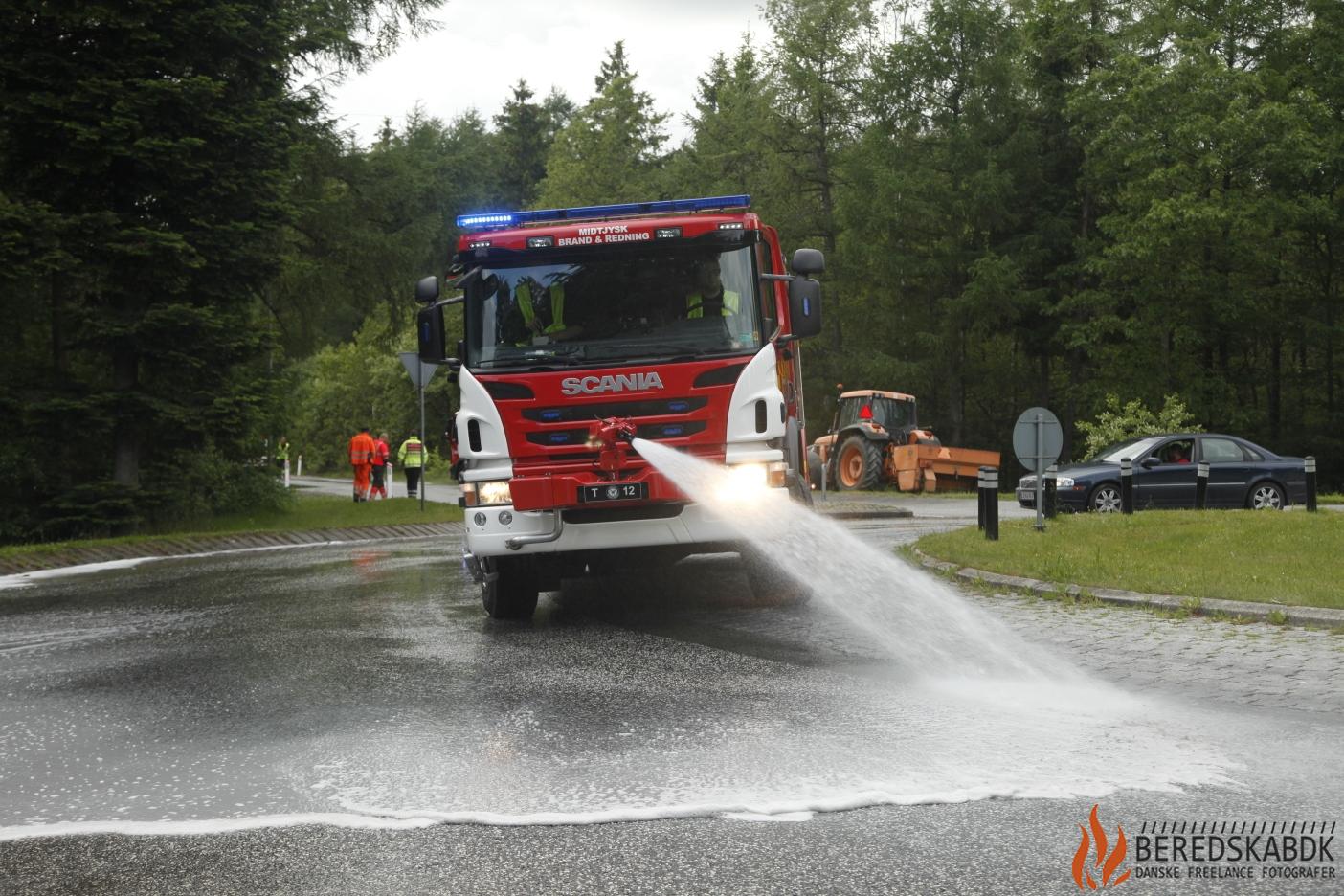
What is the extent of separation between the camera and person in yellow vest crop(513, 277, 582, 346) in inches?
396

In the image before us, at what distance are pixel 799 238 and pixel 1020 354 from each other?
9.33 m

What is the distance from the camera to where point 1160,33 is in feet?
143

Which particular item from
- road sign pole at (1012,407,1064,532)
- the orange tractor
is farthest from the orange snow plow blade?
road sign pole at (1012,407,1064,532)

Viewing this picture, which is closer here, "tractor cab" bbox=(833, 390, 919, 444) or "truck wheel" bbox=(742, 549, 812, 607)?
"truck wheel" bbox=(742, 549, 812, 607)

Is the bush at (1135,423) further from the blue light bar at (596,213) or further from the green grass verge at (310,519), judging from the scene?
the blue light bar at (596,213)

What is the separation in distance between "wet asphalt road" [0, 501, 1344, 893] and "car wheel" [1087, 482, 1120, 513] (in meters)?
13.7

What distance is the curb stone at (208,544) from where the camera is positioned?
54.9ft

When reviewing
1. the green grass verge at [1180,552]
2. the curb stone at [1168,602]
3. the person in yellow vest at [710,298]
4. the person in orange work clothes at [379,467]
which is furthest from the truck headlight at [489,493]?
the person in orange work clothes at [379,467]

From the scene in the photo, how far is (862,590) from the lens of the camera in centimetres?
1141

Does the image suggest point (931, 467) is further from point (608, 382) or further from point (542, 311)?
point (608, 382)

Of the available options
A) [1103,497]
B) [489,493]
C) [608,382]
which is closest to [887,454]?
[1103,497]

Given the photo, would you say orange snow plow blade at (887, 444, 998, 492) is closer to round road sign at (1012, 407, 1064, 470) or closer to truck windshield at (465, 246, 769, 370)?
round road sign at (1012, 407, 1064, 470)

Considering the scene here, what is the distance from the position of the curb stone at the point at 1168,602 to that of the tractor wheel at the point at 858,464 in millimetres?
19838

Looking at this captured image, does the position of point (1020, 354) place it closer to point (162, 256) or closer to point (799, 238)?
point (799, 238)
